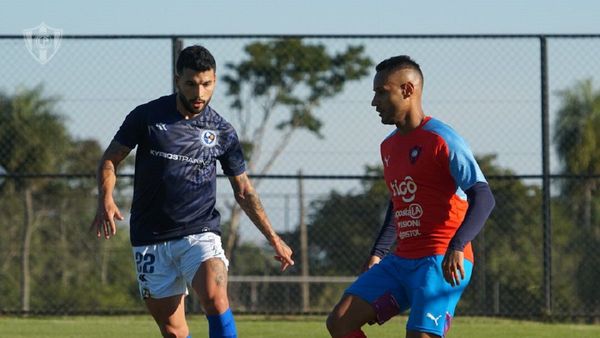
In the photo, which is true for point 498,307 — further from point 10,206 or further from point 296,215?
point 10,206

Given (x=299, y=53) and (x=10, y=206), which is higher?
(x=299, y=53)

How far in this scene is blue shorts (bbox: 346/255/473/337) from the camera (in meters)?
6.41

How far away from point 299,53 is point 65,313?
33.4 feet

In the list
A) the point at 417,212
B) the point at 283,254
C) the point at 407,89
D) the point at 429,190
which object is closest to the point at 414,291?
the point at 417,212

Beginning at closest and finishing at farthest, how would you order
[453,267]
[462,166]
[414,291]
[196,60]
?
[453,267] → [462,166] → [414,291] → [196,60]

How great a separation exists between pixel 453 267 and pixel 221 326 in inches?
58.3

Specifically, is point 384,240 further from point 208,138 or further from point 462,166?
point 208,138

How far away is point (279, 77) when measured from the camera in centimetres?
2286

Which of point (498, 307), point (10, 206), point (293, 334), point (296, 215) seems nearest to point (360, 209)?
point (296, 215)

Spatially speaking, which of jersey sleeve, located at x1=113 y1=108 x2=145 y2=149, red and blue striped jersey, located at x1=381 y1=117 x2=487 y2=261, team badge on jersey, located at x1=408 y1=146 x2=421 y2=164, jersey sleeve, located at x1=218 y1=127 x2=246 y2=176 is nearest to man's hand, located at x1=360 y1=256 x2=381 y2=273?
red and blue striped jersey, located at x1=381 y1=117 x2=487 y2=261

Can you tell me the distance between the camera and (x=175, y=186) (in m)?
7.29

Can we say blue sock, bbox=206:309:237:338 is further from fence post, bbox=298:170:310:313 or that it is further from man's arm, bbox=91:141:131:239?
fence post, bbox=298:170:310:313

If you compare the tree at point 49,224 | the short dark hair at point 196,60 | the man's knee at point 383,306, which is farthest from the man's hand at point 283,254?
the tree at point 49,224

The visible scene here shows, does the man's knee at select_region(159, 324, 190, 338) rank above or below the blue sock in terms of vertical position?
below
